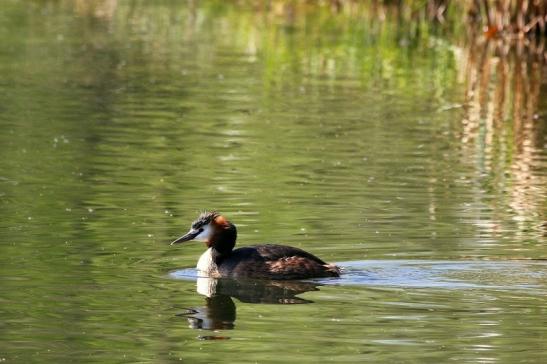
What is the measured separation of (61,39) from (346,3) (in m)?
9.03

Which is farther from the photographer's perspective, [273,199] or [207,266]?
[273,199]

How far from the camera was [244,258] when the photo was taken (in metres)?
10.8

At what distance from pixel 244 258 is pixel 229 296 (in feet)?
1.74

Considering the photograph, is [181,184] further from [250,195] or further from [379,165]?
[379,165]

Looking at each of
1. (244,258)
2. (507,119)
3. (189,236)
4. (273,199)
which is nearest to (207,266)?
(244,258)

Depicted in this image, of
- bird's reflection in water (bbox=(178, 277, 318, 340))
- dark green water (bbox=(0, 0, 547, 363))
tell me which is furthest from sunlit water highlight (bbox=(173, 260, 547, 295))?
bird's reflection in water (bbox=(178, 277, 318, 340))

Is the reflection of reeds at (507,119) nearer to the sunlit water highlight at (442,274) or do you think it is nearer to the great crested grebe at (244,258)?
the sunlit water highlight at (442,274)

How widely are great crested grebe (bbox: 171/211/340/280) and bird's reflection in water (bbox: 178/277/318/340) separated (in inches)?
2.6

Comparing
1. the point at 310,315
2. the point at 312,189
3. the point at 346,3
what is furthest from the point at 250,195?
the point at 346,3

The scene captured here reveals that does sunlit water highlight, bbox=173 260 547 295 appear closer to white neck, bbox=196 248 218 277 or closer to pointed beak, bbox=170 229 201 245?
white neck, bbox=196 248 218 277

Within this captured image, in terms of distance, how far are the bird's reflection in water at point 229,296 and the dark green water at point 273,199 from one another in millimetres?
24

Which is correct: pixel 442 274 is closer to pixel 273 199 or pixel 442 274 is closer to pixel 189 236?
pixel 189 236

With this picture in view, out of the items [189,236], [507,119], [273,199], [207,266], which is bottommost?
[507,119]

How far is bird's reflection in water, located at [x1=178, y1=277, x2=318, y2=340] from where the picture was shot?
31.2ft
